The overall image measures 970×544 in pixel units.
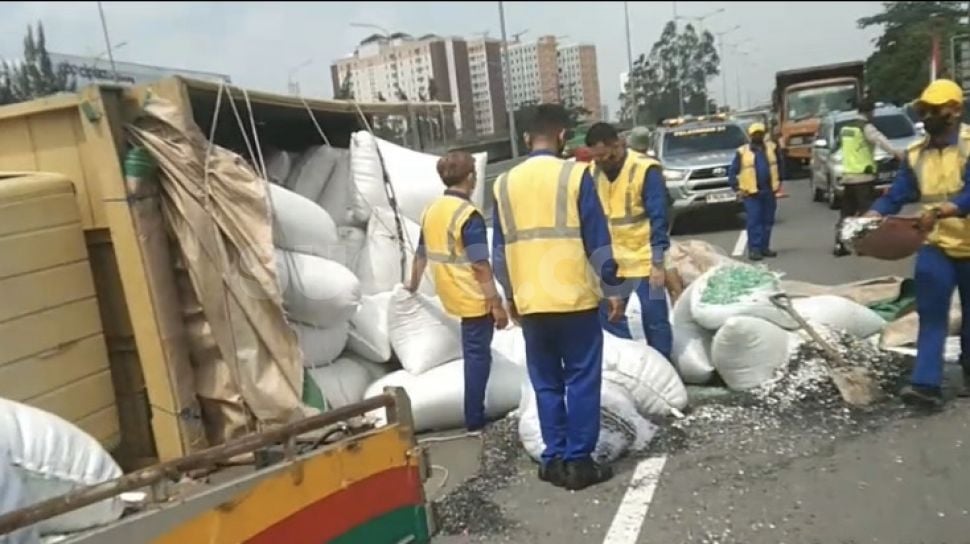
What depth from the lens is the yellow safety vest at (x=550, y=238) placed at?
13.9ft

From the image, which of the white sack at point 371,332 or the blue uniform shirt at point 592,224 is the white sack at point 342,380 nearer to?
the white sack at point 371,332

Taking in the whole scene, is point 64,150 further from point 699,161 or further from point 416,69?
point 416,69

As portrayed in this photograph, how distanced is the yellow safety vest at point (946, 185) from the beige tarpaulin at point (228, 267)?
3210mm

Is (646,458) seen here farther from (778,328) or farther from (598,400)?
(778,328)

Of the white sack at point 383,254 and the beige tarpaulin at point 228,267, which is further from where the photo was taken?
the white sack at point 383,254

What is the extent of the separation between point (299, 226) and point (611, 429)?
1890 mm

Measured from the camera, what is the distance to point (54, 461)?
9.68ft

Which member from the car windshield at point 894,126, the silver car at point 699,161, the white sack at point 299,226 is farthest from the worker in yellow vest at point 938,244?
the car windshield at point 894,126

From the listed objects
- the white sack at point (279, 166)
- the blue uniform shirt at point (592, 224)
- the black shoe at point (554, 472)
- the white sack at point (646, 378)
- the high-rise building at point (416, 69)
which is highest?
the high-rise building at point (416, 69)

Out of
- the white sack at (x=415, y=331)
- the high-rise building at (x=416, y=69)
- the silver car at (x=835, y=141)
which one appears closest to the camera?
the white sack at (x=415, y=331)

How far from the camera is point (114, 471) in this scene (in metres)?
3.15

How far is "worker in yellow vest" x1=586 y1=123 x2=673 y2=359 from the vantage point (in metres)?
5.62

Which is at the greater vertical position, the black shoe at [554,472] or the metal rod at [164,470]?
the metal rod at [164,470]

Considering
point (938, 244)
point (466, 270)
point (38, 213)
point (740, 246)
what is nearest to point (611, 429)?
point (466, 270)
